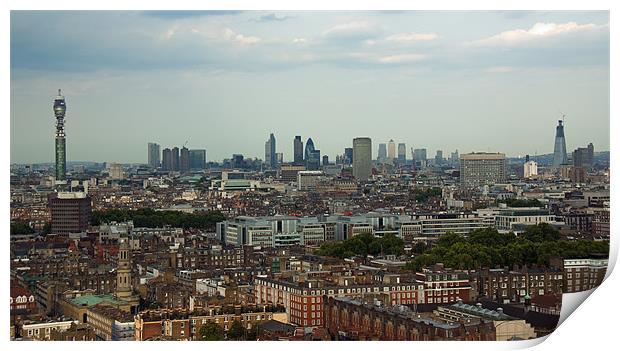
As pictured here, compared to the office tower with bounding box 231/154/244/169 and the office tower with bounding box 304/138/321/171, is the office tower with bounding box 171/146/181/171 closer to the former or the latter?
the office tower with bounding box 231/154/244/169

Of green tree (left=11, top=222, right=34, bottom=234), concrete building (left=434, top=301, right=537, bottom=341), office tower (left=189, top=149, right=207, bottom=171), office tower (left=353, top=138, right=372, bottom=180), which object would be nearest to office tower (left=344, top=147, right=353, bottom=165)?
office tower (left=353, top=138, right=372, bottom=180)

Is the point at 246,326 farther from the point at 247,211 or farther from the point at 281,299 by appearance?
the point at 247,211

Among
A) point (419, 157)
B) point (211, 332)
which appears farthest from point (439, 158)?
point (211, 332)

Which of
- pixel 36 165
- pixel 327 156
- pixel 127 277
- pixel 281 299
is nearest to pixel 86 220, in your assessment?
pixel 36 165

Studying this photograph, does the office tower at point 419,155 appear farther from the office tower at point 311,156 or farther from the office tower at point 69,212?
the office tower at point 69,212

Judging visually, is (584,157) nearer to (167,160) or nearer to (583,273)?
(167,160)

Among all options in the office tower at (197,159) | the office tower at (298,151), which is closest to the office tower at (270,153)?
the office tower at (298,151)

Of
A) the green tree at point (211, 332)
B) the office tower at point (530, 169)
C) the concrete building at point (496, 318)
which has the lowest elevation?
the green tree at point (211, 332)
